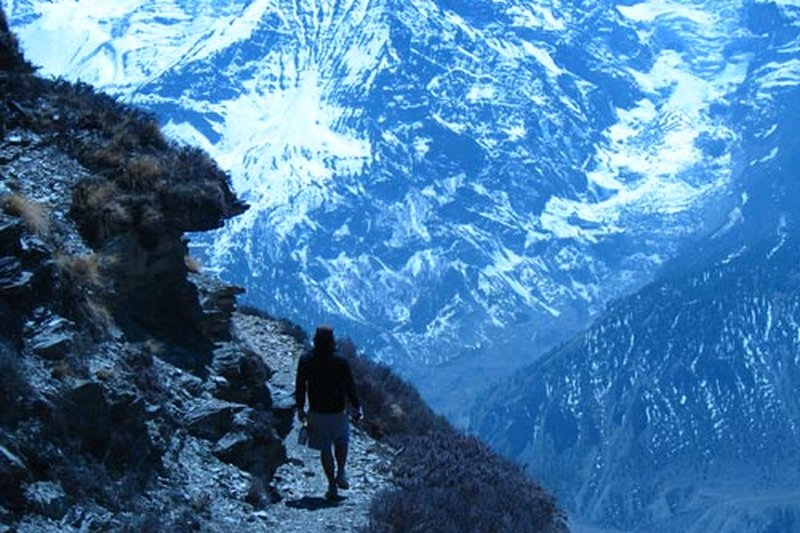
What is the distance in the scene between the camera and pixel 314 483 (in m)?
21.5

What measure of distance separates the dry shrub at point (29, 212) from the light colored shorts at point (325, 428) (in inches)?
190

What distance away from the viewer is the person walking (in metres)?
19.0

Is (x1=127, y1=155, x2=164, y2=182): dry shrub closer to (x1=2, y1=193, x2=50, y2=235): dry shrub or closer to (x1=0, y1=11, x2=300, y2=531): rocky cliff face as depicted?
(x1=0, y1=11, x2=300, y2=531): rocky cliff face

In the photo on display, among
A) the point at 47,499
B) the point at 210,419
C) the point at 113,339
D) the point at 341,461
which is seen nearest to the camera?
the point at 47,499

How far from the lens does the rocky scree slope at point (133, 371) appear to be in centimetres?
1606

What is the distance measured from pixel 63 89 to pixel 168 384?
690 centimetres

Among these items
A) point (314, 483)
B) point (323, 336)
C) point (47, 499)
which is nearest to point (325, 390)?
point (323, 336)

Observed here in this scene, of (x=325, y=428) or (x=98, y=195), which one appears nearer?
(x=325, y=428)

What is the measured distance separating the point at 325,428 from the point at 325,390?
0.57 metres

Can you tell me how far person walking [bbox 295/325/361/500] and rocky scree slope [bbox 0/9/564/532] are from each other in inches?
44.2

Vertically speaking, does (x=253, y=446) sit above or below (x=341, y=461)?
above

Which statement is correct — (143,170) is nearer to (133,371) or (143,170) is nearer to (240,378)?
(240,378)

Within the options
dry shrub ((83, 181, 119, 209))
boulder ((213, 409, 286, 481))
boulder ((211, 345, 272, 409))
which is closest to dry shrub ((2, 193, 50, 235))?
dry shrub ((83, 181, 119, 209))

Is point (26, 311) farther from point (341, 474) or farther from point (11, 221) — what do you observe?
point (341, 474)
